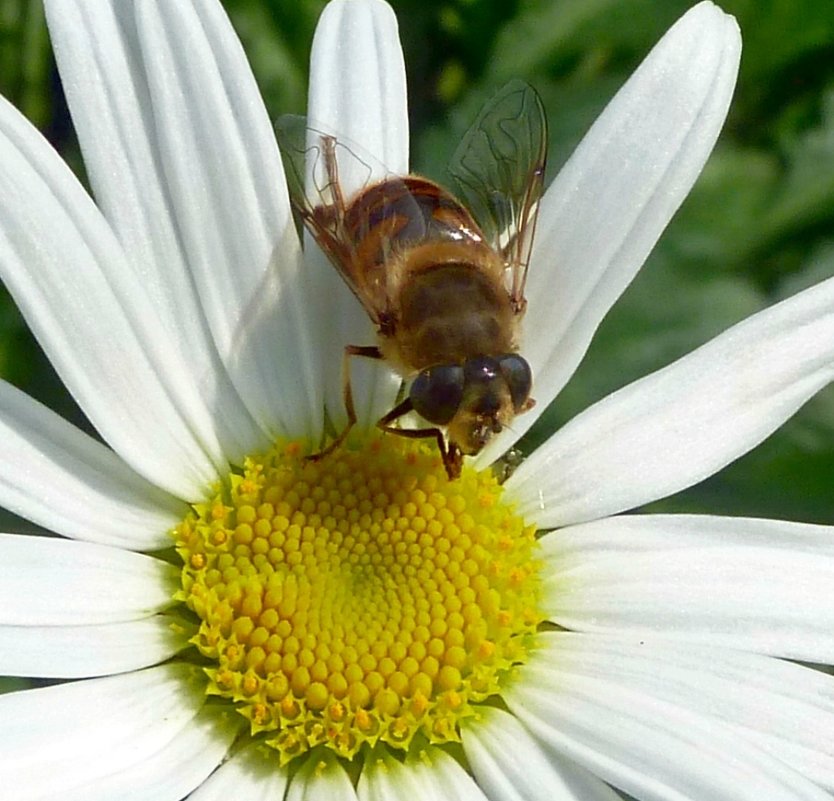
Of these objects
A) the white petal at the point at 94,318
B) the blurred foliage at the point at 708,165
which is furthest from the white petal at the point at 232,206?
the blurred foliage at the point at 708,165

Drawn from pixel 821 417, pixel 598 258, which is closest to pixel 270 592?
pixel 598 258

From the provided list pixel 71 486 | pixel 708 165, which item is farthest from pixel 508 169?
pixel 708 165

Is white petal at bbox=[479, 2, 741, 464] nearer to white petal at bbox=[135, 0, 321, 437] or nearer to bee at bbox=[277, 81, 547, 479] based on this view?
bee at bbox=[277, 81, 547, 479]

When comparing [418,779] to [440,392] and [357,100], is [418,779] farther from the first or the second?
[357,100]

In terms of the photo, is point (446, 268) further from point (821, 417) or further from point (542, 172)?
point (821, 417)

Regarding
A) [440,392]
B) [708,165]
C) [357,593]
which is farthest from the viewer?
[708,165]
